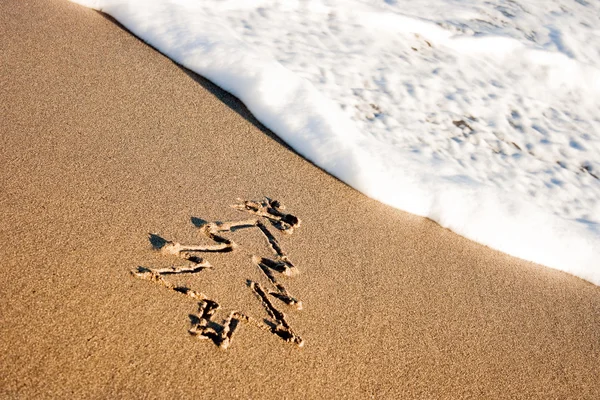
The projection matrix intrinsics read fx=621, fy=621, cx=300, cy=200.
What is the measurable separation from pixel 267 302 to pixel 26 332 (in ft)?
2.33

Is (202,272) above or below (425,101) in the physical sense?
above

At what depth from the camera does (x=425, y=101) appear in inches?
141

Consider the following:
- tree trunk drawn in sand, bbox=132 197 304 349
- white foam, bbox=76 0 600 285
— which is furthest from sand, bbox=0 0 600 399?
white foam, bbox=76 0 600 285

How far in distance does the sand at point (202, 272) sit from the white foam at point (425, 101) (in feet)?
0.43

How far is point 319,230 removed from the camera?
236 cm

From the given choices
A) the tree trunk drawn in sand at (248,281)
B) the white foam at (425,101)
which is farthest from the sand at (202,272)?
the white foam at (425,101)

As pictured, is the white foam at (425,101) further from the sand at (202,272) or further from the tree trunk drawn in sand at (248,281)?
the tree trunk drawn in sand at (248,281)

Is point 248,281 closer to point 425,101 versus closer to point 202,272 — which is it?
point 202,272

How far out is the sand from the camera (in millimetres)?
1635

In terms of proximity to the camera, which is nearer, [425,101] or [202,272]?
[202,272]

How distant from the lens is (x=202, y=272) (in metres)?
1.97

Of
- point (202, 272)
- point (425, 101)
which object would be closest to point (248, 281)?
point (202, 272)

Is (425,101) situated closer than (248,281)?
No

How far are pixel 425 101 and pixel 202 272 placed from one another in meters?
2.08
